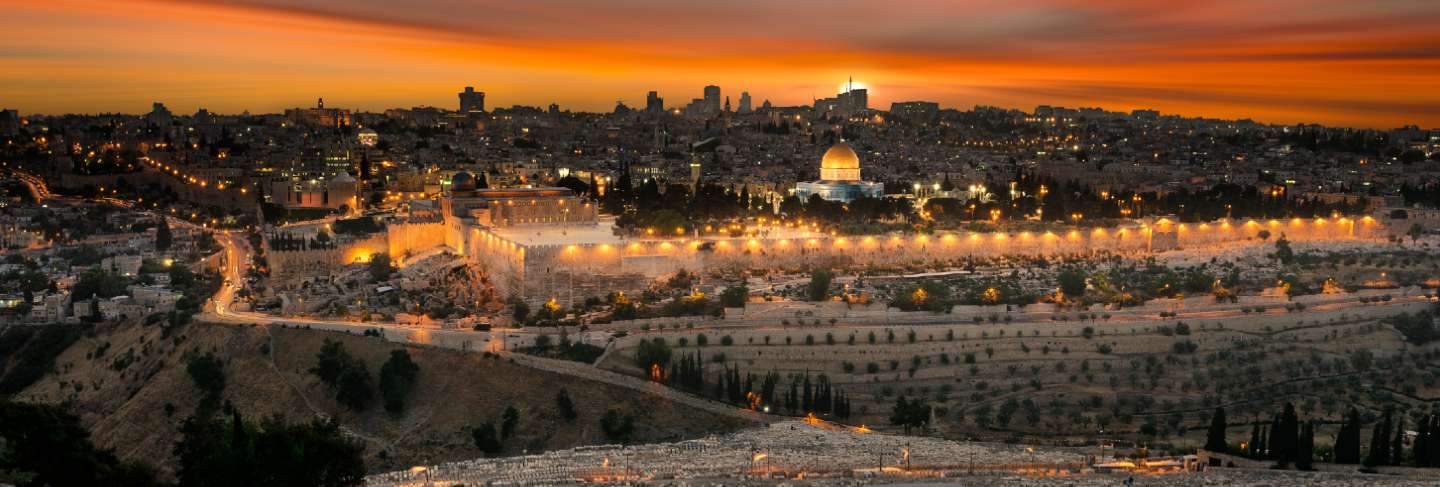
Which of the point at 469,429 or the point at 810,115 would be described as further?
the point at 810,115

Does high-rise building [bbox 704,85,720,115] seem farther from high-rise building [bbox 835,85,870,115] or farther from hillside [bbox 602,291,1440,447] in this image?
hillside [bbox 602,291,1440,447]

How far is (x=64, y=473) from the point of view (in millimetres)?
14531

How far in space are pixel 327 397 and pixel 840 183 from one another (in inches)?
757

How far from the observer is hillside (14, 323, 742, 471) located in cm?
1997

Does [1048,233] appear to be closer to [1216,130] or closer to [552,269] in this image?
[552,269]

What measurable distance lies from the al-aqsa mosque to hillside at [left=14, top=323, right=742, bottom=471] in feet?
52.9

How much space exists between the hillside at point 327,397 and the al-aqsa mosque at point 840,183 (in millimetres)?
16127

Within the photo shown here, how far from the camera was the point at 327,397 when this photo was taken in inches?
848

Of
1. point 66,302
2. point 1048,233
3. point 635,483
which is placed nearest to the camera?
point 635,483

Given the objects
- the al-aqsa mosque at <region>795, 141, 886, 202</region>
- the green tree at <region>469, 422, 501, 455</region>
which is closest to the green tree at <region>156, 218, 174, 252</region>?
the al-aqsa mosque at <region>795, 141, 886, 202</region>

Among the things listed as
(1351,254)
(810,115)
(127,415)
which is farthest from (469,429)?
(810,115)

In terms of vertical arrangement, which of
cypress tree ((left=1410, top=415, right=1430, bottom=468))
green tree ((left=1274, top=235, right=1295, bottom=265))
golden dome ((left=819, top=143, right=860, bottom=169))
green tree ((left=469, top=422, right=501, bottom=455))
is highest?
golden dome ((left=819, top=143, right=860, bottom=169))

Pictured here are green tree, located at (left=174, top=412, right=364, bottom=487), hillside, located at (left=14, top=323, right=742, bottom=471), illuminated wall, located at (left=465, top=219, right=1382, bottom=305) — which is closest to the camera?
green tree, located at (left=174, top=412, right=364, bottom=487)

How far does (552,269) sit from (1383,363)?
14407 millimetres
